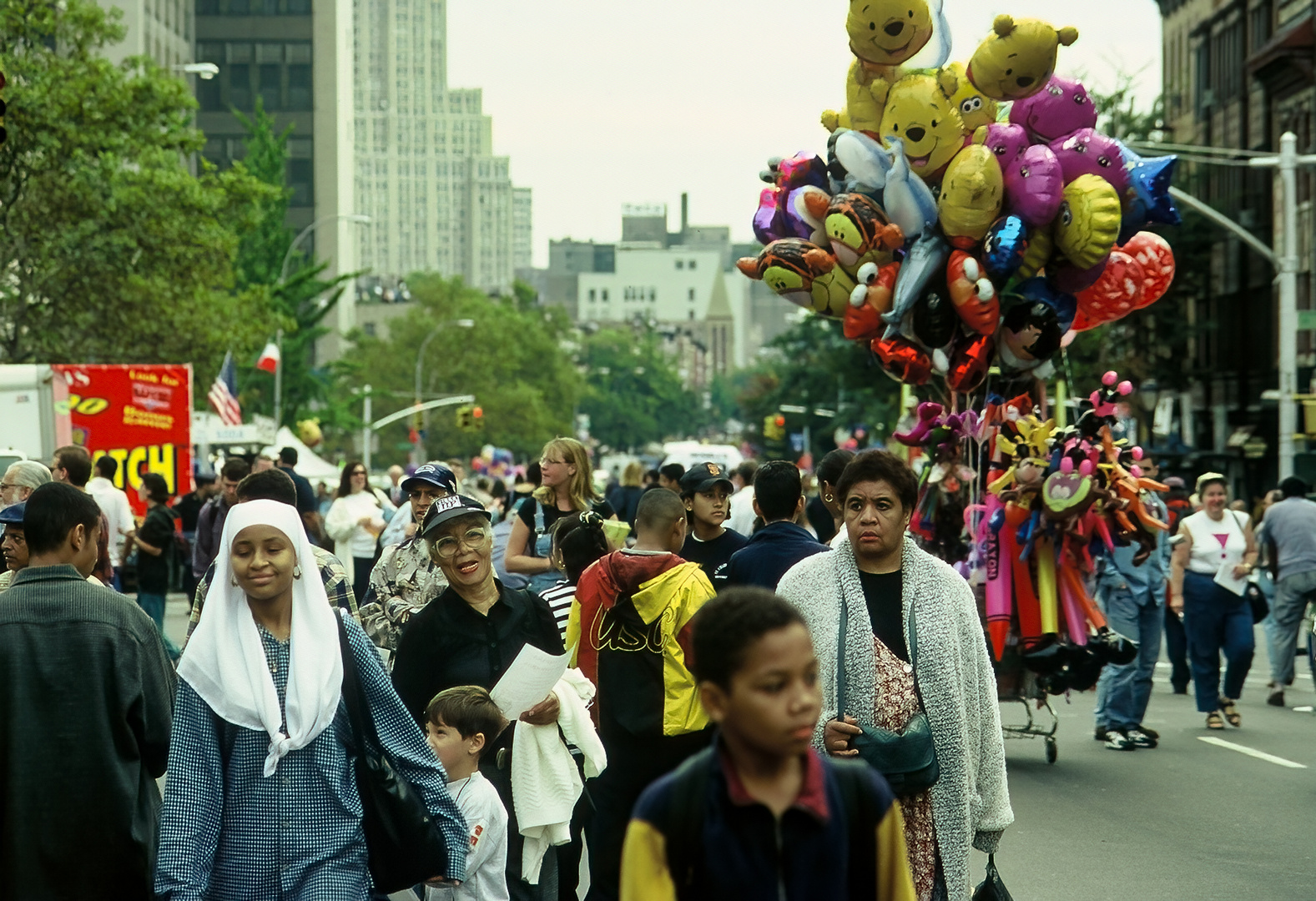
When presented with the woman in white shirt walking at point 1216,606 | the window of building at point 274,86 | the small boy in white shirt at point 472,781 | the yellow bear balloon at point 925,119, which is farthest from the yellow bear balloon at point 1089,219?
the window of building at point 274,86

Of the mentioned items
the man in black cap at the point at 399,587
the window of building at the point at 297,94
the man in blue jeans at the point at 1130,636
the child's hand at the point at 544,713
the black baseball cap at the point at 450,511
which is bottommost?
the man in blue jeans at the point at 1130,636

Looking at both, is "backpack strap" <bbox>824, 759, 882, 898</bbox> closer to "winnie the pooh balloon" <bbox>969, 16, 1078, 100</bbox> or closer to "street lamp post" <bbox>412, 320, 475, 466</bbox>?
"winnie the pooh balloon" <bbox>969, 16, 1078, 100</bbox>

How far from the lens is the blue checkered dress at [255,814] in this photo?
4664mm

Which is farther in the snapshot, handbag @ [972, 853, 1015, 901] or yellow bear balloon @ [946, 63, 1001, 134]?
yellow bear balloon @ [946, 63, 1001, 134]

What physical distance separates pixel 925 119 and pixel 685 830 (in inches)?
330

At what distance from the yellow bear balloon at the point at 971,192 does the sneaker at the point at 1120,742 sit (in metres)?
3.59

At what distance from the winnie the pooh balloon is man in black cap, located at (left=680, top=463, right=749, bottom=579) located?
339cm

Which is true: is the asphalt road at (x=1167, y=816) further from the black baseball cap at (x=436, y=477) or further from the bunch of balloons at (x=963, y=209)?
the black baseball cap at (x=436, y=477)

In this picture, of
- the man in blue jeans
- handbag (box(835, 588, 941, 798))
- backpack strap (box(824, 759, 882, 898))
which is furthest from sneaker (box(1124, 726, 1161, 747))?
backpack strap (box(824, 759, 882, 898))

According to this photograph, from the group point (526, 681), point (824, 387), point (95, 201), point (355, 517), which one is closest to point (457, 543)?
point (526, 681)

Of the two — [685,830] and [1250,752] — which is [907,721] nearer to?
[685,830]

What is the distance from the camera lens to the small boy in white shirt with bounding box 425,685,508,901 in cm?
604

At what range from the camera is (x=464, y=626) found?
6441 mm

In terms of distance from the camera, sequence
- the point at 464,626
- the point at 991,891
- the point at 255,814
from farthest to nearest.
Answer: the point at 464,626, the point at 991,891, the point at 255,814
